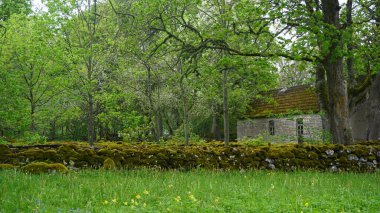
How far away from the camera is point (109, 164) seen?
434 inches

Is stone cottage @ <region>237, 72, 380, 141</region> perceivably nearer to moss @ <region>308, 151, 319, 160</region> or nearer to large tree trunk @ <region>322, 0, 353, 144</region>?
large tree trunk @ <region>322, 0, 353, 144</region>

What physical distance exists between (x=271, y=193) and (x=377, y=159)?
9.21m

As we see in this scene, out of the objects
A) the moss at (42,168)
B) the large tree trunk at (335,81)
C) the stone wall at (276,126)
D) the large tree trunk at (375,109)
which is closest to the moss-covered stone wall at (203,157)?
the moss at (42,168)

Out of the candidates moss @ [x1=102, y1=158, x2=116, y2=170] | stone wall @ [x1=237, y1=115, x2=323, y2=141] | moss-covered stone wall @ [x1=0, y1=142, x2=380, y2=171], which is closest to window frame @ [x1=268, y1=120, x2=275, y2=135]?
stone wall @ [x1=237, y1=115, x2=323, y2=141]

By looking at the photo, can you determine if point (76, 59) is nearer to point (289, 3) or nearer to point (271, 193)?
point (289, 3)

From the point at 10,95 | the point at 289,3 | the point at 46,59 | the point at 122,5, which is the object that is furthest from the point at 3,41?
the point at 289,3

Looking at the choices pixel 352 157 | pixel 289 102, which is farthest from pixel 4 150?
pixel 289 102

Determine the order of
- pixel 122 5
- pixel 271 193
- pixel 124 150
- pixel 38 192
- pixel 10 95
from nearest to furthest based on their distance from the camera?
pixel 38 192 → pixel 271 193 → pixel 124 150 → pixel 10 95 → pixel 122 5

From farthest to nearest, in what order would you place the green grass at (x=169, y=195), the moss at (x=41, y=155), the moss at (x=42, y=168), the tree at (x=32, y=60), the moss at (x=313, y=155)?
the tree at (x=32, y=60) → the moss at (x=313, y=155) → the moss at (x=41, y=155) → the moss at (x=42, y=168) → the green grass at (x=169, y=195)

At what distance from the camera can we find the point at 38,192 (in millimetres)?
7000

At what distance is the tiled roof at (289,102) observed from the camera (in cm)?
2934

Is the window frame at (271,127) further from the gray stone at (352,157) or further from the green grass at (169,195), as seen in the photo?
the green grass at (169,195)

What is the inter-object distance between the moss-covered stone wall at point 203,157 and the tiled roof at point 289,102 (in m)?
13.7

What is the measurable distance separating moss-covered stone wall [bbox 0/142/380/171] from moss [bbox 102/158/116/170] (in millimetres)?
27
